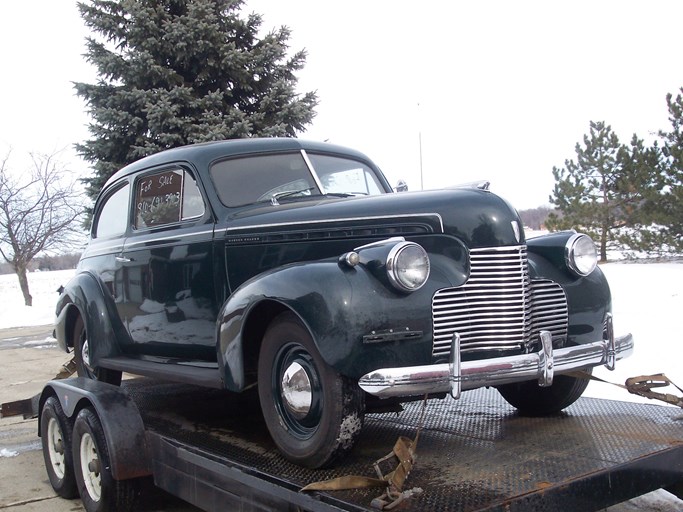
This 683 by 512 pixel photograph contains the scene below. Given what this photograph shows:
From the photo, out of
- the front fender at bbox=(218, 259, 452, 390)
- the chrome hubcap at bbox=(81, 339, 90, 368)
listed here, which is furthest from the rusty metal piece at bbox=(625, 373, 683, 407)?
the chrome hubcap at bbox=(81, 339, 90, 368)

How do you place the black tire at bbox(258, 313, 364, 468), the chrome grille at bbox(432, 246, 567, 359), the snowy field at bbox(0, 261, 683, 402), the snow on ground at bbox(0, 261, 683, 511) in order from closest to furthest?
the black tire at bbox(258, 313, 364, 468) → the chrome grille at bbox(432, 246, 567, 359) → the snow on ground at bbox(0, 261, 683, 511) → the snowy field at bbox(0, 261, 683, 402)

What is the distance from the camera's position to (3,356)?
11.7m

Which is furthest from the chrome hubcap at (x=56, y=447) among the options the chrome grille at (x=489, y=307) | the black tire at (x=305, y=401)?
the chrome grille at (x=489, y=307)

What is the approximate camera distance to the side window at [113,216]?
5.18 metres

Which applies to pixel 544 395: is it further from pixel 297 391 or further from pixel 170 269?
pixel 170 269

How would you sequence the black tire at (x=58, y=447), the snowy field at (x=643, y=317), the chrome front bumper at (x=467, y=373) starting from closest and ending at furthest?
the chrome front bumper at (x=467, y=373), the black tire at (x=58, y=447), the snowy field at (x=643, y=317)

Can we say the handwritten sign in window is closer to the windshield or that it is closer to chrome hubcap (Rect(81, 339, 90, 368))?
the windshield

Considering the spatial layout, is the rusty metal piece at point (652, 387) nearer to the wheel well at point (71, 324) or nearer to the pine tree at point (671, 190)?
the wheel well at point (71, 324)

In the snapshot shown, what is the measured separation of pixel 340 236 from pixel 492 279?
757mm

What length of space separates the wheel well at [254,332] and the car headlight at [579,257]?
1.54 metres

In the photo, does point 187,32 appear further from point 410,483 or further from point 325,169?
point 410,483

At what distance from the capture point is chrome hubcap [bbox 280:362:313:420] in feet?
9.93

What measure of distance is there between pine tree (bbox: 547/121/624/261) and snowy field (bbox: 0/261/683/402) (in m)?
1.60

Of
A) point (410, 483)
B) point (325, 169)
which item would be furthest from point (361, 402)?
point (325, 169)
